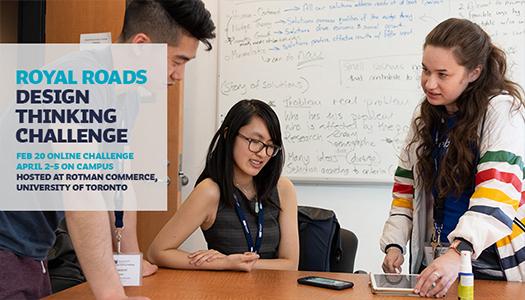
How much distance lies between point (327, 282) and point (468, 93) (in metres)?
0.67

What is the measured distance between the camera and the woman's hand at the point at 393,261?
6.30ft

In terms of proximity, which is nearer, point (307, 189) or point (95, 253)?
point (95, 253)

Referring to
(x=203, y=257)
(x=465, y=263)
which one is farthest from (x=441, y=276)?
(x=203, y=257)

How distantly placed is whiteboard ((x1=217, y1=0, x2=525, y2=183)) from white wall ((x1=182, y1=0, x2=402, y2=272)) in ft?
0.27

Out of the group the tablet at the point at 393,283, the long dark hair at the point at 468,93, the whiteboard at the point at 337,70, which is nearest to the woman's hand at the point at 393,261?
the tablet at the point at 393,283

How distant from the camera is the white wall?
3287 mm

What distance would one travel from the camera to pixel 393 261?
192 cm

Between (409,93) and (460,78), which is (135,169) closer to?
(409,93)

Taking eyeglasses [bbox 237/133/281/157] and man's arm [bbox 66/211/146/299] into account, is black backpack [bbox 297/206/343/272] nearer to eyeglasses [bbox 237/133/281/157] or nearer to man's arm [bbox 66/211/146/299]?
eyeglasses [bbox 237/133/281/157]

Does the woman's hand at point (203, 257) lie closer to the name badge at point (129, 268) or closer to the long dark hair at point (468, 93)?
the name badge at point (129, 268)

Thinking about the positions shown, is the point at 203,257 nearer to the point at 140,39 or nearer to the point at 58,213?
the point at 58,213

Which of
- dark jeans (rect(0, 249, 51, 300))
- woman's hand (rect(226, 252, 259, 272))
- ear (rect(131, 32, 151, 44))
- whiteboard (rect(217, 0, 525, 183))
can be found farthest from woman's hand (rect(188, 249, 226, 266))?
whiteboard (rect(217, 0, 525, 183))

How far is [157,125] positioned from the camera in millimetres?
3389

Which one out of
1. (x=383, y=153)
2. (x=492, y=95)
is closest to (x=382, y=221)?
(x=383, y=153)
